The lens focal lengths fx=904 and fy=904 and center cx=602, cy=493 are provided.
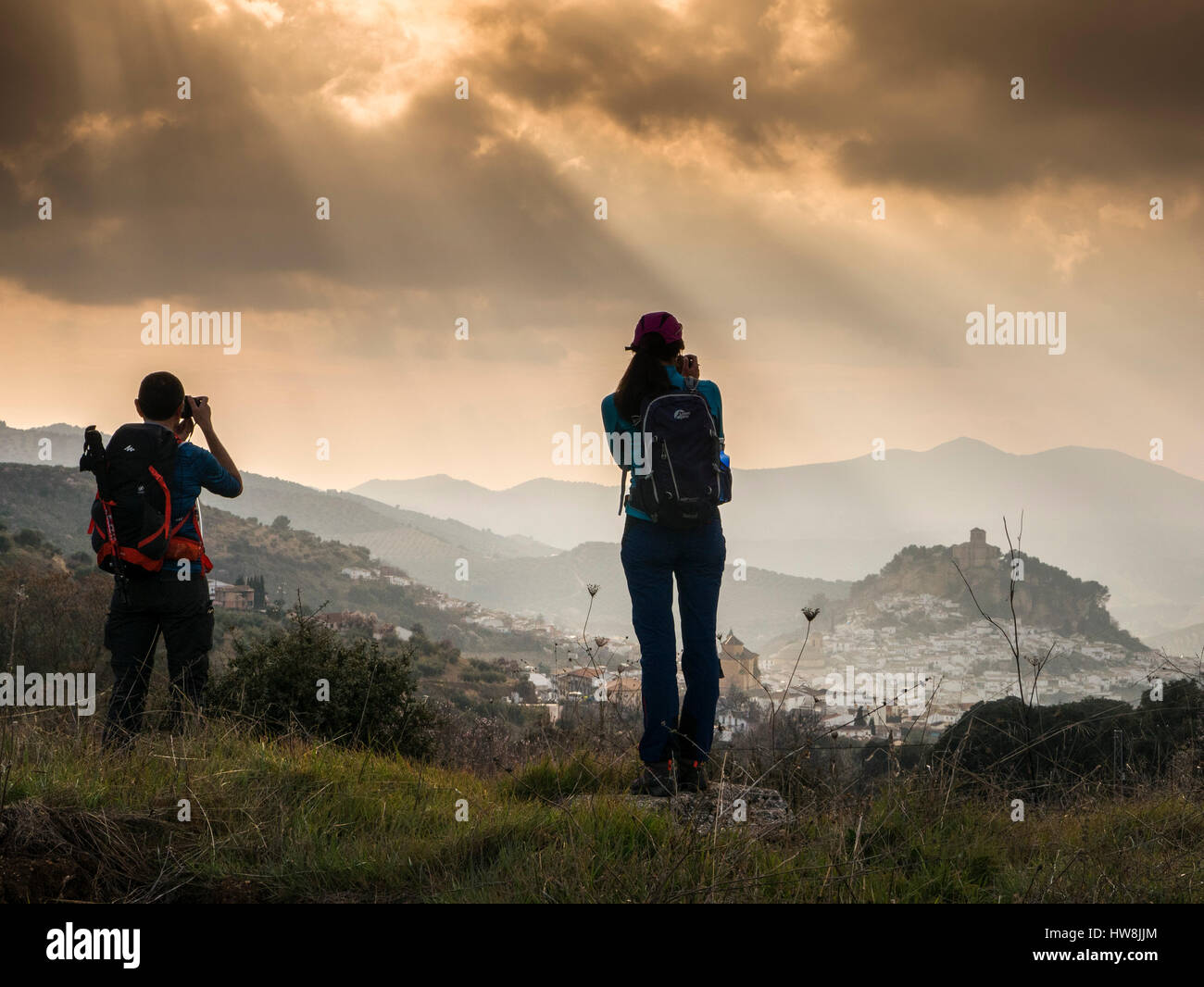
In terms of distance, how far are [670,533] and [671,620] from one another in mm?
461

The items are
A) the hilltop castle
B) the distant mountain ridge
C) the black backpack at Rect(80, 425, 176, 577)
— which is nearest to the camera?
the black backpack at Rect(80, 425, 176, 577)

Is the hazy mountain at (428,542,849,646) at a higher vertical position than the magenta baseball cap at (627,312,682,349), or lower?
lower

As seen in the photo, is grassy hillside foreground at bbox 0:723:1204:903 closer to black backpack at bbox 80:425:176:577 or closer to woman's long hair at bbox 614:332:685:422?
black backpack at bbox 80:425:176:577

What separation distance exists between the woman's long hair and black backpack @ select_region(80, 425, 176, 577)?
252 cm

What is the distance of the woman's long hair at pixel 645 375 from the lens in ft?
15.2

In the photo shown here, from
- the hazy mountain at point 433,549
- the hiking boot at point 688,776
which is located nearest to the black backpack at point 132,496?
the hiking boot at point 688,776

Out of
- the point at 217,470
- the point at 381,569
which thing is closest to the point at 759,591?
the point at 381,569

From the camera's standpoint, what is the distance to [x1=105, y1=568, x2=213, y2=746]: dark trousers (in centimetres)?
489

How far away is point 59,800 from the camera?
348cm

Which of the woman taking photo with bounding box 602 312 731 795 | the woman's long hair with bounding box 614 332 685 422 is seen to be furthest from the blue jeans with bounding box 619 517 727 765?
the woman's long hair with bounding box 614 332 685 422

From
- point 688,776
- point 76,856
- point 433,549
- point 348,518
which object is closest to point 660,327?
point 688,776

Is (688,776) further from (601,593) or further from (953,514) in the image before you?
(953,514)

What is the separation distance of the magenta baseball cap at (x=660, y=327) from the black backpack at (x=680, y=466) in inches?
12.4
